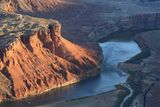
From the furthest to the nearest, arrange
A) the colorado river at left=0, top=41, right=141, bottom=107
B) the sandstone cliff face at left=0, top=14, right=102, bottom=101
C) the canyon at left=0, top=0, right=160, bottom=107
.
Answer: the sandstone cliff face at left=0, top=14, right=102, bottom=101
the canyon at left=0, top=0, right=160, bottom=107
the colorado river at left=0, top=41, right=141, bottom=107

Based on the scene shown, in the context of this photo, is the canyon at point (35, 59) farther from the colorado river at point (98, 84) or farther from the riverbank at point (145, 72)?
the riverbank at point (145, 72)

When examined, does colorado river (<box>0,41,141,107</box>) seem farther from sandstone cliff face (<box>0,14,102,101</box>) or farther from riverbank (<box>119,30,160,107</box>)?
riverbank (<box>119,30,160,107</box>)

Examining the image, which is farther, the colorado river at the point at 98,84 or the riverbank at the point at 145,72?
the colorado river at the point at 98,84

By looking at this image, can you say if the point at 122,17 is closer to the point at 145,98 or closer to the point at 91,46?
the point at 91,46

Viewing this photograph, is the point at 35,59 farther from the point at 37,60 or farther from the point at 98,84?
the point at 98,84

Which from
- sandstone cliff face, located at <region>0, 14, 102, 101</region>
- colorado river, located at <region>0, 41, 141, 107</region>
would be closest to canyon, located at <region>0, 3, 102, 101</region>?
sandstone cliff face, located at <region>0, 14, 102, 101</region>

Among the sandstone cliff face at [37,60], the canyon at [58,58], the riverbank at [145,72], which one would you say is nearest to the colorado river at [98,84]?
the canyon at [58,58]

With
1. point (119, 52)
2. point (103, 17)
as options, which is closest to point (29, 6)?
point (103, 17)
